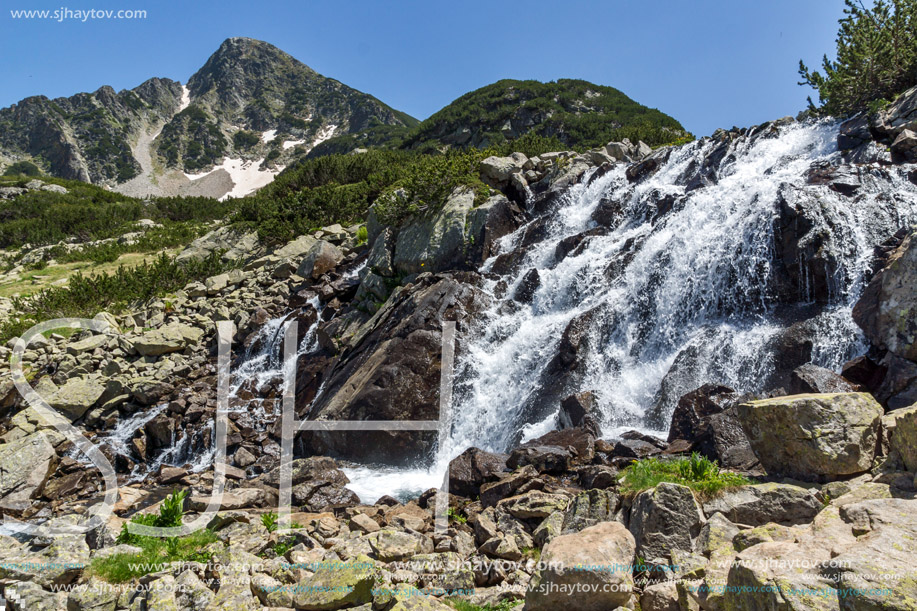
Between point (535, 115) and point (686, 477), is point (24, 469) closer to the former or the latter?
point (686, 477)

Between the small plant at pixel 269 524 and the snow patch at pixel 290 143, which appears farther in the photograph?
the snow patch at pixel 290 143

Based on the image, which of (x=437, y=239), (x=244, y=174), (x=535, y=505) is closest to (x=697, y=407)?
(x=535, y=505)

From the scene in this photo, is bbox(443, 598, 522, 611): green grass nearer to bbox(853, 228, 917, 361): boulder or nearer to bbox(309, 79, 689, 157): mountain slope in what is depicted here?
bbox(853, 228, 917, 361): boulder

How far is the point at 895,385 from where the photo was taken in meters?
8.36

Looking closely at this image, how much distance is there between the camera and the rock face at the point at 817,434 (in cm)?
556

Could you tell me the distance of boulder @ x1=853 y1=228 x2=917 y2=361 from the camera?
8.88 meters

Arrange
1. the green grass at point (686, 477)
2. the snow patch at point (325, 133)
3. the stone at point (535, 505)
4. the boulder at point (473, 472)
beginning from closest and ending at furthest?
the green grass at point (686, 477), the stone at point (535, 505), the boulder at point (473, 472), the snow patch at point (325, 133)

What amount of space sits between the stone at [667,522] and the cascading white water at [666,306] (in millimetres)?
5801

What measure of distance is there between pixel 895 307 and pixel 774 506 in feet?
22.8

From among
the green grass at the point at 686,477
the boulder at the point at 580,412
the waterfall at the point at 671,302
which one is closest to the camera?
the green grass at the point at 686,477

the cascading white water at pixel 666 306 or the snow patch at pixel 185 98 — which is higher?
the snow patch at pixel 185 98

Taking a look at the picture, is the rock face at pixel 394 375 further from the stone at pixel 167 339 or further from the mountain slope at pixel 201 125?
the mountain slope at pixel 201 125

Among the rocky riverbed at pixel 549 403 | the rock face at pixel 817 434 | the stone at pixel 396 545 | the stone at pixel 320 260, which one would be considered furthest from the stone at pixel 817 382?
the stone at pixel 320 260

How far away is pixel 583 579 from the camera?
431cm
